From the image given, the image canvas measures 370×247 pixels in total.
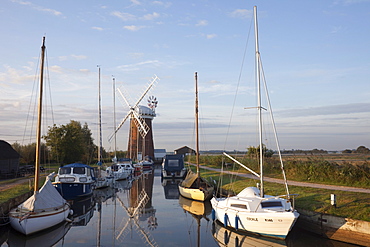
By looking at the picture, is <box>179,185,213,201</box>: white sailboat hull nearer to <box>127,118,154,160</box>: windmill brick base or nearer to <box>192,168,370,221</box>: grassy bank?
<box>192,168,370,221</box>: grassy bank

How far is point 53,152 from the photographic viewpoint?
5588 centimetres

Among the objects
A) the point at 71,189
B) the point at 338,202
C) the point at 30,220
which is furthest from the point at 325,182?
the point at 71,189

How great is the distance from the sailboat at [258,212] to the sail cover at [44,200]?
10113mm

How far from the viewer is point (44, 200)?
19.4 m

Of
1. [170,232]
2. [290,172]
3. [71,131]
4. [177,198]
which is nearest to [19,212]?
[170,232]

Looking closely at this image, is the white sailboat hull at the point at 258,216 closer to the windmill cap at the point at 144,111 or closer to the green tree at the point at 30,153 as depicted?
the green tree at the point at 30,153

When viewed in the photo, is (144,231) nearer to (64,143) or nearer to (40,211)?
(40,211)

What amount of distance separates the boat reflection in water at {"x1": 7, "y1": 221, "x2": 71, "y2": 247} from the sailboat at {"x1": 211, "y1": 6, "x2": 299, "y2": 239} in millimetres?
9441

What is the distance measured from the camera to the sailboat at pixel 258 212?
1672cm

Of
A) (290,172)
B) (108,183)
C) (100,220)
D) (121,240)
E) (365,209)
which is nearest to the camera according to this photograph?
(365,209)

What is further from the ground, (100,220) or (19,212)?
(19,212)

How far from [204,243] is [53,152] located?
44.9m

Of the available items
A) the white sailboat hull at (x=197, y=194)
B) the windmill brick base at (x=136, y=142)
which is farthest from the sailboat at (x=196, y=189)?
the windmill brick base at (x=136, y=142)

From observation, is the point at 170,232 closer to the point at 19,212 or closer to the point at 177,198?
the point at 19,212
